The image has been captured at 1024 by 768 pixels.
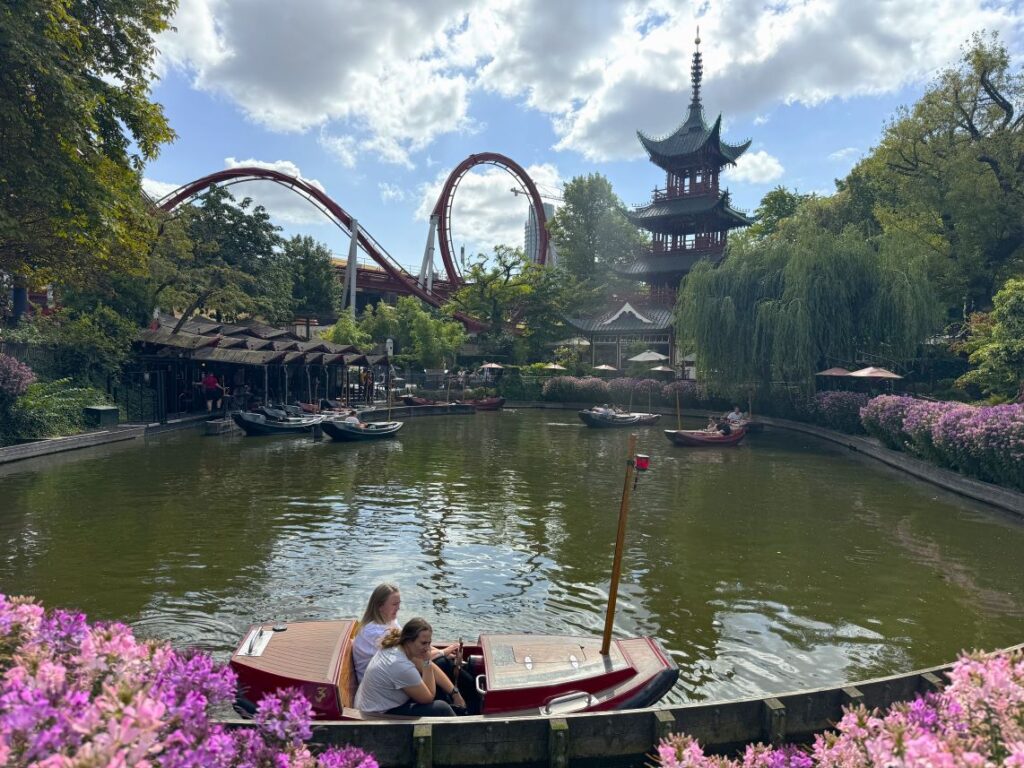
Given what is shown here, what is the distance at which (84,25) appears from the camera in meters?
14.6

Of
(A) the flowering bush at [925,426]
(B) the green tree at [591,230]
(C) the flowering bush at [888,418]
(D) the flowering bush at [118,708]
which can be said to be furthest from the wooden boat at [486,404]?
(D) the flowering bush at [118,708]

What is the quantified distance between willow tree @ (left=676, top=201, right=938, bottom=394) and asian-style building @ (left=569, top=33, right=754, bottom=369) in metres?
17.6

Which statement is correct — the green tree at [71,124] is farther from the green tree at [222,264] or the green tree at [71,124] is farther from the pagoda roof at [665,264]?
the pagoda roof at [665,264]

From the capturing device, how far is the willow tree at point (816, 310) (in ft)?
87.0

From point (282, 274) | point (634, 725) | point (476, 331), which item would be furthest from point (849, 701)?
point (476, 331)

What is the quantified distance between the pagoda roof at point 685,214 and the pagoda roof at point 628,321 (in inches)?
320

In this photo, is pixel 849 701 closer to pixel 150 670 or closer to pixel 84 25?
pixel 150 670

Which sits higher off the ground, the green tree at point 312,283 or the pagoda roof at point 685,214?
the pagoda roof at point 685,214

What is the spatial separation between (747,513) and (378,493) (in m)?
8.70

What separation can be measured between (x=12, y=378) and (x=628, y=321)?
37.4 meters

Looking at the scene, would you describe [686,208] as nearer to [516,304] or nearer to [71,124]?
[516,304]

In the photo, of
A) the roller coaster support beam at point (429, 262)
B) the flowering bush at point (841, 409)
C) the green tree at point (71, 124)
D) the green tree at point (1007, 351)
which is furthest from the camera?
the roller coaster support beam at point (429, 262)

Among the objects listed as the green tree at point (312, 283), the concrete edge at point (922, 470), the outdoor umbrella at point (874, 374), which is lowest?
the concrete edge at point (922, 470)

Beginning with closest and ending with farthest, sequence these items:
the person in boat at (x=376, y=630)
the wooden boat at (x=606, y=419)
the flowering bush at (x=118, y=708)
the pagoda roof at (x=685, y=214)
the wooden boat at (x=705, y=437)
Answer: the flowering bush at (x=118, y=708) → the person in boat at (x=376, y=630) → the wooden boat at (x=705, y=437) → the wooden boat at (x=606, y=419) → the pagoda roof at (x=685, y=214)
